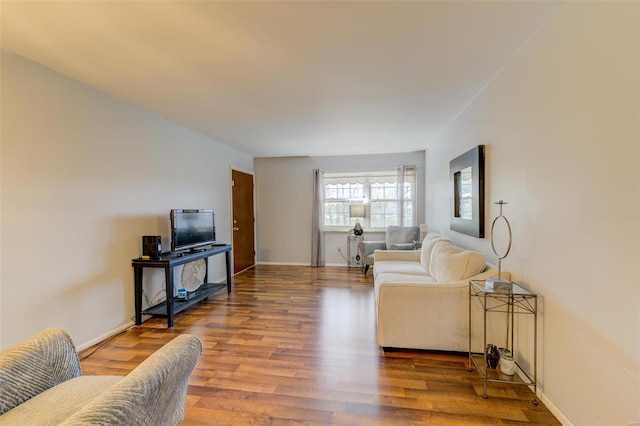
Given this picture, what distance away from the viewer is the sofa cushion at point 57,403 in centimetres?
100

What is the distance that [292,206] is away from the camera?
19.7ft

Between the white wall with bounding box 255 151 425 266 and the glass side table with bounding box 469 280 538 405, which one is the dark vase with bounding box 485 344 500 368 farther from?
the white wall with bounding box 255 151 425 266

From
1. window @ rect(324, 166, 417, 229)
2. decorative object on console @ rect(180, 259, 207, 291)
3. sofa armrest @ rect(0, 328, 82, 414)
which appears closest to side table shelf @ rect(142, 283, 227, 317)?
decorative object on console @ rect(180, 259, 207, 291)

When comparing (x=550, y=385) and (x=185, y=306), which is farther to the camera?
(x=185, y=306)

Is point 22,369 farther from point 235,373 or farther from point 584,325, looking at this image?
point 584,325

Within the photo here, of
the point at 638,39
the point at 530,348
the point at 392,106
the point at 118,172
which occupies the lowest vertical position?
the point at 530,348

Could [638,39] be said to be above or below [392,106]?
below

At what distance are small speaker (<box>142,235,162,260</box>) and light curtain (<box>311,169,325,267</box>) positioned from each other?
3231 mm

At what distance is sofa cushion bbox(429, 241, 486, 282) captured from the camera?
7.73 ft

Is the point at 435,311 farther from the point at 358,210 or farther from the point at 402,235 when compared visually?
the point at 358,210

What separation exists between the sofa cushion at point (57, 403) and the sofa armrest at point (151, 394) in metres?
0.38

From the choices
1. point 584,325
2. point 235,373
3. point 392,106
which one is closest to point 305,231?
point 392,106

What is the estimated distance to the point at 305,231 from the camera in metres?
5.98

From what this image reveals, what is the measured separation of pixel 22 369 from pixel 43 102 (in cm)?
206
